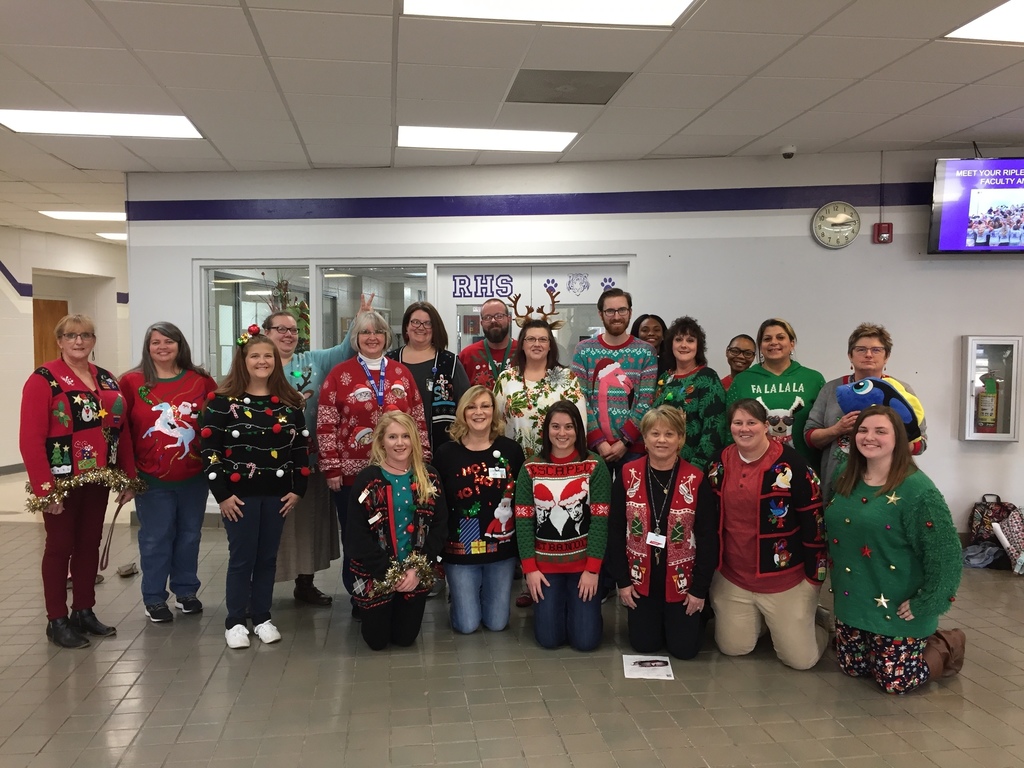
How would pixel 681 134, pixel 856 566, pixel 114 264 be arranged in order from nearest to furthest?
pixel 856 566 → pixel 681 134 → pixel 114 264

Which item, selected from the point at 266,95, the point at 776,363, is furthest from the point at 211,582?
the point at 776,363

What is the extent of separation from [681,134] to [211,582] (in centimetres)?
463

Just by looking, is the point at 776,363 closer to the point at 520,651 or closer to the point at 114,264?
the point at 520,651

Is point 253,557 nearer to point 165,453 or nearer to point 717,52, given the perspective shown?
point 165,453

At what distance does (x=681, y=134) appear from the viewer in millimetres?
5199

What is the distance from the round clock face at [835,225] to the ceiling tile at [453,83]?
3077mm

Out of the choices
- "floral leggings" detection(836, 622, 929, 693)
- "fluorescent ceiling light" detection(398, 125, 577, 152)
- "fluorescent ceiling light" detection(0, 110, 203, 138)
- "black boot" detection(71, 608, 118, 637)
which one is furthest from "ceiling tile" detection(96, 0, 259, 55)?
"floral leggings" detection(836, 622, 929, 693)

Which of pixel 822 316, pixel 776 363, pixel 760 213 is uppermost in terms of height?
pixel 760 213

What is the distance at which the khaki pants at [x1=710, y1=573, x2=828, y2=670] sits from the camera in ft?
10.7

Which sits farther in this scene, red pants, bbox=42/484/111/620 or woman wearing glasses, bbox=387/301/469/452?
woman wearing glasses, bbox=387/301/469/452

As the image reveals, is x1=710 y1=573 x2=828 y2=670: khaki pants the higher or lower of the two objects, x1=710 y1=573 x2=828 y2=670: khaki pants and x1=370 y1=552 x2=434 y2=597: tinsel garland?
the lower

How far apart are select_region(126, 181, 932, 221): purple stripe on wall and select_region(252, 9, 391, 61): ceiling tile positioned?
7.78 ft

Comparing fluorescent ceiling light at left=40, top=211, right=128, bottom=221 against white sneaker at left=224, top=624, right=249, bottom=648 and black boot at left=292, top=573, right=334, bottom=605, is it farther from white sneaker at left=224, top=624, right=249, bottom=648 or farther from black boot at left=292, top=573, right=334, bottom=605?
white sneaker at left=224, top=624, right=249, bottom=648

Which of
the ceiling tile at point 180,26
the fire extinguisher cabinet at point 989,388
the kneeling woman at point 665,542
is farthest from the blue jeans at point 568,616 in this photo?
the fire extinguisher cabinet at point 989,388
